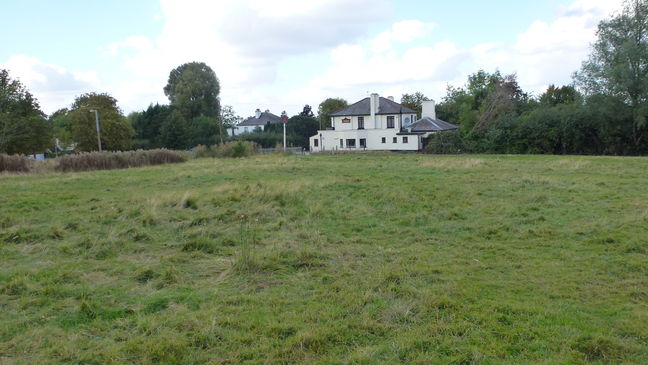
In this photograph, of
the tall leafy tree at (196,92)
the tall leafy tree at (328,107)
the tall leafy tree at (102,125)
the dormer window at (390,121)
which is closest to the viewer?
the tall leafy tree at (102,125)

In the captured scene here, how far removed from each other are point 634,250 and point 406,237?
361 centimetres

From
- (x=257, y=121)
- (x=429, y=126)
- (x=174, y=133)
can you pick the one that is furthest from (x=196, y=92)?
(x=429, y=126)

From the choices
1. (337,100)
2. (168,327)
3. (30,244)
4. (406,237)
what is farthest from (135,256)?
(337,100)

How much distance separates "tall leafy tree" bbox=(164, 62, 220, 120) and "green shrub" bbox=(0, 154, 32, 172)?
4807cm

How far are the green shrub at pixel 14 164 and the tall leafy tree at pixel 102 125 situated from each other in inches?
973

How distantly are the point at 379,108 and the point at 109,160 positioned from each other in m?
33.9

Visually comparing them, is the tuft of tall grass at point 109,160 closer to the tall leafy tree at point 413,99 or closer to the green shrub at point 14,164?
the green shrub at point 14,164

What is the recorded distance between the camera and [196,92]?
7575 cm

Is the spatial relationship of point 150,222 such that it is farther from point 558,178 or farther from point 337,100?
point 337,100

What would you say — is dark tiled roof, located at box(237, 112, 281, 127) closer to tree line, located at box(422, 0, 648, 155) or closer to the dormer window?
the dormer window

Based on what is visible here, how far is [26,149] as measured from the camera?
43344 millimetres

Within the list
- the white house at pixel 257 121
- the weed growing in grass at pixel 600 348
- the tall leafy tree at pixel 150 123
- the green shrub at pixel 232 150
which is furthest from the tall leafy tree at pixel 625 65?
the white house at pixel 257 121

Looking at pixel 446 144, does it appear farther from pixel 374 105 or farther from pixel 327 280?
pixel 327 280

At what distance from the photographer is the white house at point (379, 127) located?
54.5 meters
